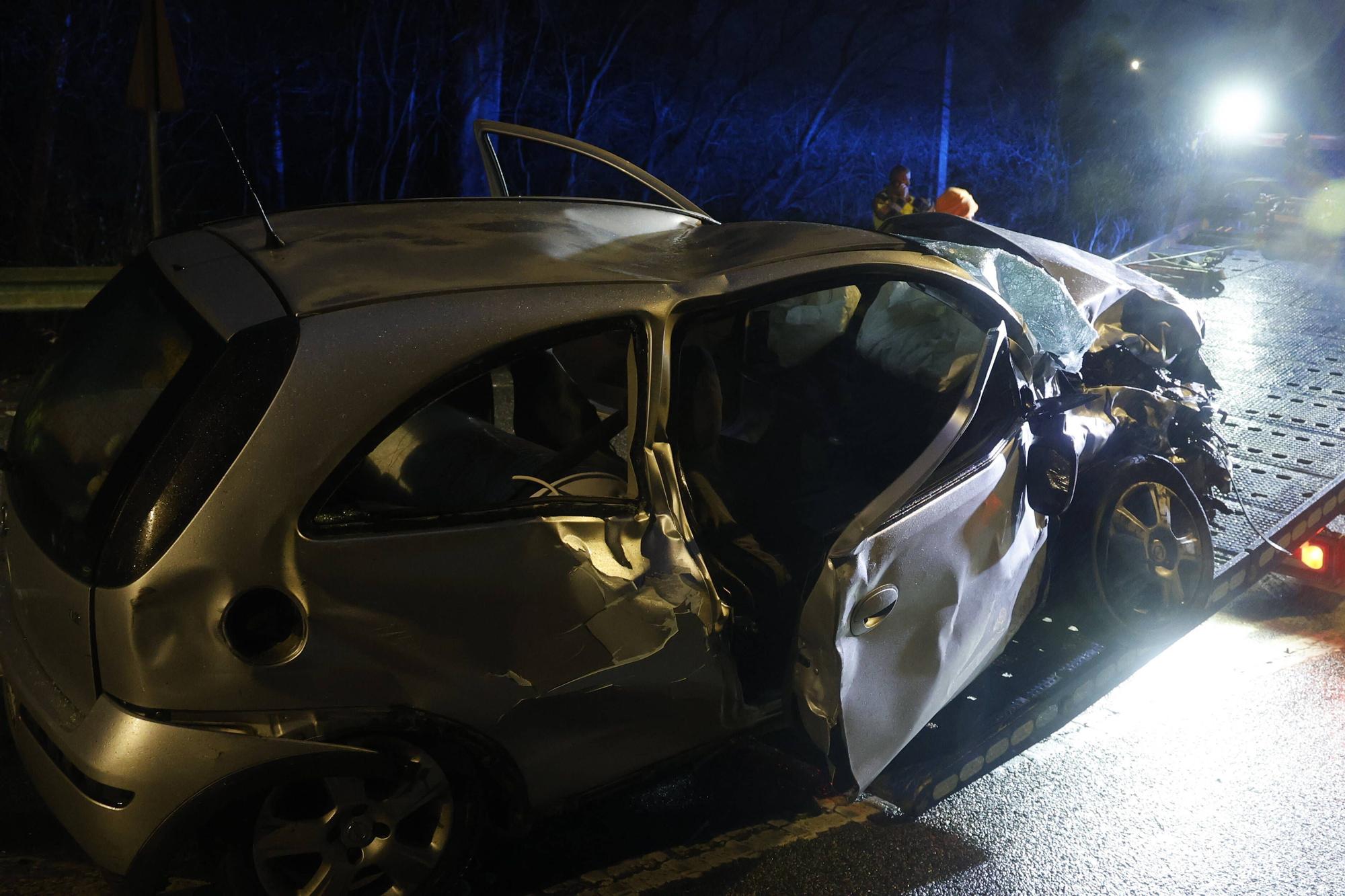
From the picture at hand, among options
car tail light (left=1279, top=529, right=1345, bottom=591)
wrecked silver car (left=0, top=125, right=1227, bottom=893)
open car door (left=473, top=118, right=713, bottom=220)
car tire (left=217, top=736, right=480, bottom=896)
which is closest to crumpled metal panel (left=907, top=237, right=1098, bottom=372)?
wrecked silver car (left=0, top=125, right=1227, bottom=893)

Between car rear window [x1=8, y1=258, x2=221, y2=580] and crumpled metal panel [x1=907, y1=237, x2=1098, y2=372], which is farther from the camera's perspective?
crumpled metal panel [x1=907, y1=237, x2=1098, y2=372]

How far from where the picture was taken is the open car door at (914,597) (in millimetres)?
2811

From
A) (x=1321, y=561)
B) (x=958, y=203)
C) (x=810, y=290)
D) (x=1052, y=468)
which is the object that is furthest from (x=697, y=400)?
(x=958, y=203)

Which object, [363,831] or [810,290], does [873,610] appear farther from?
[363,831]

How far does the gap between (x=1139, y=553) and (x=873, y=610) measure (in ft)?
5.19

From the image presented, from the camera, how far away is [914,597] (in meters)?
3.03

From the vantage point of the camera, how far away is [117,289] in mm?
2848

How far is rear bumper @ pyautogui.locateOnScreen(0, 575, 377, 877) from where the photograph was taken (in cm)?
224

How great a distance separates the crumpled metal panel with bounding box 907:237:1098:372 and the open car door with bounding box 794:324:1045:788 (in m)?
0.48

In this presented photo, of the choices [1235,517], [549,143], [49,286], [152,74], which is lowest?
[1235,517]

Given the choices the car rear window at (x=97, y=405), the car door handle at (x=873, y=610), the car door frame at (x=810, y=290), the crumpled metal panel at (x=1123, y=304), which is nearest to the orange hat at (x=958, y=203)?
the crumpled metal panel at (x=1123, y=304)

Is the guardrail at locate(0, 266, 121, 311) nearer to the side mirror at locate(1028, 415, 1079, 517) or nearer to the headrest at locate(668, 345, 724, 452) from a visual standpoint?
the headrest at locate(668, 345, 724, 452)

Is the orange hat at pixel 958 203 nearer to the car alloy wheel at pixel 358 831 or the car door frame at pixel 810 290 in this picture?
the car door frame at pixel 810 290

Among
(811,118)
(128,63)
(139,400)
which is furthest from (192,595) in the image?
(811,118)
